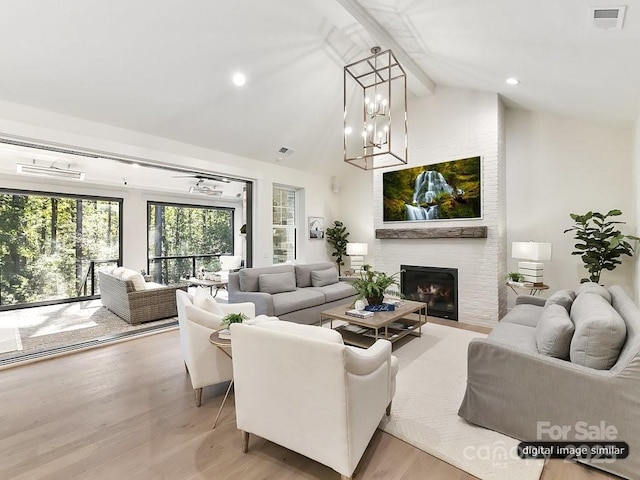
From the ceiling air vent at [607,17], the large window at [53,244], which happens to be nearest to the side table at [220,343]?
the ceiling air vent at [607,17]

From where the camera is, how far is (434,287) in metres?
5.46

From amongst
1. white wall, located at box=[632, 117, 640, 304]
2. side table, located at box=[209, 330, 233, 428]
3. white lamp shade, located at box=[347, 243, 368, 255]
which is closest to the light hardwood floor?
side table, located at box=[209, 330, 233, 428]

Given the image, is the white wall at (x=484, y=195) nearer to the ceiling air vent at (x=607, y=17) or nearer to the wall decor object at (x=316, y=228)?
the wall decor object at (x=316, y=228)

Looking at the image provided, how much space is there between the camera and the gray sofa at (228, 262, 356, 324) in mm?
4371

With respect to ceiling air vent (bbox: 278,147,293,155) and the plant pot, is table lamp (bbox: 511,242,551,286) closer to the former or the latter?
the plant pot

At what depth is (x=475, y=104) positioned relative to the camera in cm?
498

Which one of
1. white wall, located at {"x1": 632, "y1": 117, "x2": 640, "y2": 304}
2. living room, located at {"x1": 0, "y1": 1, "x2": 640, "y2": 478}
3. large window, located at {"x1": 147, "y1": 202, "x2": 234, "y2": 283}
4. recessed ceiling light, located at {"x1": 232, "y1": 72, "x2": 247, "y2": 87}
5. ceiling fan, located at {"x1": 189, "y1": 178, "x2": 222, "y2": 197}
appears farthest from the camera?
large window, located at {"x1": 147, "y1": 202, "x2": 234, "y2": 283}

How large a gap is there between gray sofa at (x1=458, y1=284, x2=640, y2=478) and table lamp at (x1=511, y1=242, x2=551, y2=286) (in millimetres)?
2077

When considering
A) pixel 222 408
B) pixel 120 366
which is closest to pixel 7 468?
pixel 222 408

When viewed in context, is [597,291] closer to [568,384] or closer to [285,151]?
[568,384]

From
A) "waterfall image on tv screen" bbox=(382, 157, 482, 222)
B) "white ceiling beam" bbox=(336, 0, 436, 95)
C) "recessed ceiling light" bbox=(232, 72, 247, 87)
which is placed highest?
"white ceiling beam" bbox=(336, 0, 436, 95)

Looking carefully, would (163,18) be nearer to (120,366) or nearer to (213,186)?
(120,366)

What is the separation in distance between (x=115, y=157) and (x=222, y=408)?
3497 mm

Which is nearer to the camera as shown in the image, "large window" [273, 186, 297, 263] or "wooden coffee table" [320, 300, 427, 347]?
"wooden coffee table" [320, 300, 427, 347]
